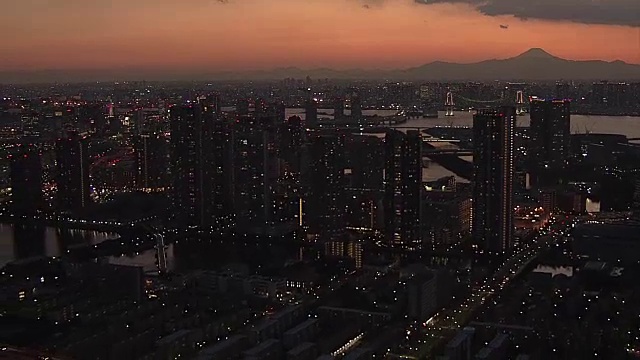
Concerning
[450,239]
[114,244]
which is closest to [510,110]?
[450,239]

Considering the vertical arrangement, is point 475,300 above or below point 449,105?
below

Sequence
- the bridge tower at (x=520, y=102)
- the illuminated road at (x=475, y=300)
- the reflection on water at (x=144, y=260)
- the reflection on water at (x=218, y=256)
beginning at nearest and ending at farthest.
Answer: the illuminated road at (x=475, y=300)
the reflection on water at (x=218, y=256)
the reflection on water at (x=144, y=260)
the bridge tower at (x=520, y=102)

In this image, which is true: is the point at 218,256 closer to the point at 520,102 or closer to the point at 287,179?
the point at 287,179

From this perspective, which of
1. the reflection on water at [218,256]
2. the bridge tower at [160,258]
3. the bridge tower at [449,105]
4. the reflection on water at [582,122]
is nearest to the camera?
the bridge tower at [160,258]

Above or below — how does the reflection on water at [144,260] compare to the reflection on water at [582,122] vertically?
below

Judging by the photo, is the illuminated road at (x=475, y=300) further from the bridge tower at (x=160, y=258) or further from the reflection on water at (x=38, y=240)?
the reflection on water at (x=38, y=240)

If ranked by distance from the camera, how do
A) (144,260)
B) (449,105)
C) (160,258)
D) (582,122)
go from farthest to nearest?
(449,105) → (582,122) → (144,260) → (160,258)

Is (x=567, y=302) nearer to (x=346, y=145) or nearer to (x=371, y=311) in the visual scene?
(x=371, y=311)

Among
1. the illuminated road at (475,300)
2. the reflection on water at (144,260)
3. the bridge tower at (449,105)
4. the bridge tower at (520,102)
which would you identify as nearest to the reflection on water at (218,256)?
the reflection on water at (144,260)

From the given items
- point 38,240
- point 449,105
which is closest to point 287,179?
point 38,240
